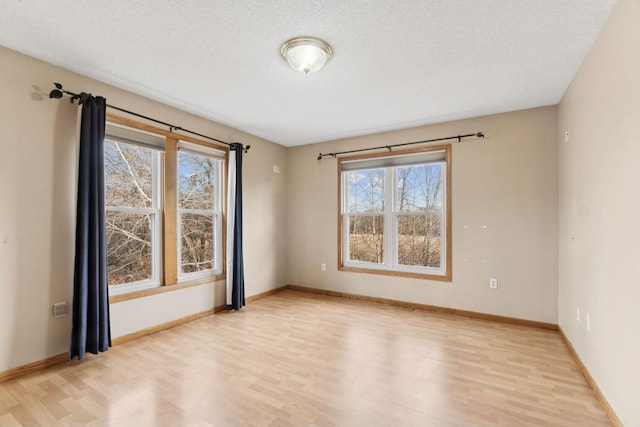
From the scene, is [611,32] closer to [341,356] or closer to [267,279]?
[341,356]

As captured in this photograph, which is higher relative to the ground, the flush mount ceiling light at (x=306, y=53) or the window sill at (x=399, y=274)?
the flush mount ceiling light at (x=306, y=53)

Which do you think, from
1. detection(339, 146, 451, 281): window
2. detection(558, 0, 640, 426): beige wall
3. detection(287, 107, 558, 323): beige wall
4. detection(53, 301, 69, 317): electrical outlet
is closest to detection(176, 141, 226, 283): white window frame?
detection(53, 301, 69, 317): electrical outlet

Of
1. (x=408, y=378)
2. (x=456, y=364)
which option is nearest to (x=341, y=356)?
(x=408, y=378)

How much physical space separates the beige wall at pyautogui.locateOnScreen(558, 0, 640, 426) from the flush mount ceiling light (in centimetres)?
176

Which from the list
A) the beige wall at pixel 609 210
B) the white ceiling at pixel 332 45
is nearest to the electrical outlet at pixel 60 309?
the white ceiling at pixel 332 45

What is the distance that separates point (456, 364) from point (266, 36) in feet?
9.73

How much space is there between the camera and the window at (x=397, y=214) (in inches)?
161

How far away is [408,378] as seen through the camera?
234 cm

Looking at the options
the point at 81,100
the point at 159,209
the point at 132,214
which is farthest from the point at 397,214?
the point at 81,100

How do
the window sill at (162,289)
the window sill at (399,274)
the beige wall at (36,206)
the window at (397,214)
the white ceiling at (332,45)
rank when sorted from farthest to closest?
the window at (397,214) → the window sill at (399,274) → the window sill at (162,289) → the beige wall at (36,206) → the white ceiling at (332,45)

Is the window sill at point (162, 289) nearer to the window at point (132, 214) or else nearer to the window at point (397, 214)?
the window at point (132, 214)

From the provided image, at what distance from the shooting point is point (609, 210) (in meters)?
1.92

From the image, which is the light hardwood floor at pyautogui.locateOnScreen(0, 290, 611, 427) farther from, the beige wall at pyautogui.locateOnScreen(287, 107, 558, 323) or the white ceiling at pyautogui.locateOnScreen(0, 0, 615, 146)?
the white ceiling at pyautogui.locateOnScreen(0, 0, 615, 146)

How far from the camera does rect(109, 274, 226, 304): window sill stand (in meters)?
2.98
